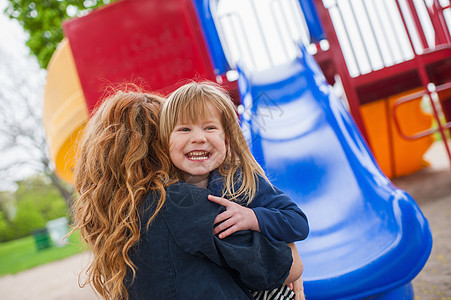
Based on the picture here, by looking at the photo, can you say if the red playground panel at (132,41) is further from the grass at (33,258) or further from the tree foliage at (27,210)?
the tree foliage at (27,210)

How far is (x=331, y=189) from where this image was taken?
230 centimetres

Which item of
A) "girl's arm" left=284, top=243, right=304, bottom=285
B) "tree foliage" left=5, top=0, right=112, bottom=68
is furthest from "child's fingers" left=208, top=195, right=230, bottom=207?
"tree foliage" left=5, top=0, right=112, bottom=68

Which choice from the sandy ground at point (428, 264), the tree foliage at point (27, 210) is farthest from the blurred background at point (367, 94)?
the tree foliage at point (27, 210)

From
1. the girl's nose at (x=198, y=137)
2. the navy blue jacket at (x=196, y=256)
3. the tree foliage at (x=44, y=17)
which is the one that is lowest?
the navy blue jacket at (x=196, y=256)

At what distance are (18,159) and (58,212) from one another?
10.7 metres

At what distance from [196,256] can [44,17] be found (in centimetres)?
960

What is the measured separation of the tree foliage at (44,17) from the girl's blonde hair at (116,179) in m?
8.67

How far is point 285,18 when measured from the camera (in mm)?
4477

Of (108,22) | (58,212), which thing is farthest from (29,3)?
(58,212)

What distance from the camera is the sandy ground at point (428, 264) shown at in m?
2.47

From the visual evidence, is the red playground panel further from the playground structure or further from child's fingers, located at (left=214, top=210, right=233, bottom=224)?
child's fingers, located at (left=214, top=210, right=233, bottom=224)

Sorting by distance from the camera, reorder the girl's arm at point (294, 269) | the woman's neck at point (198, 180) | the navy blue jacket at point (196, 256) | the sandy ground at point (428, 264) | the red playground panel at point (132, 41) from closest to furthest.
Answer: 1. the navy blue jacket at point (196, 256)
2. the girl's arm at point (294, 269)
3. the woman's neck at point (198, 180)
4. the sandy ground at point (428, 264)
5. the red playground panel at point (132, 41)

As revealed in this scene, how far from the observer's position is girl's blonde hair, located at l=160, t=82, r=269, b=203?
1.21 metres

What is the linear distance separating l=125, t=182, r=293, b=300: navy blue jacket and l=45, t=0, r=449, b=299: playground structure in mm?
654
